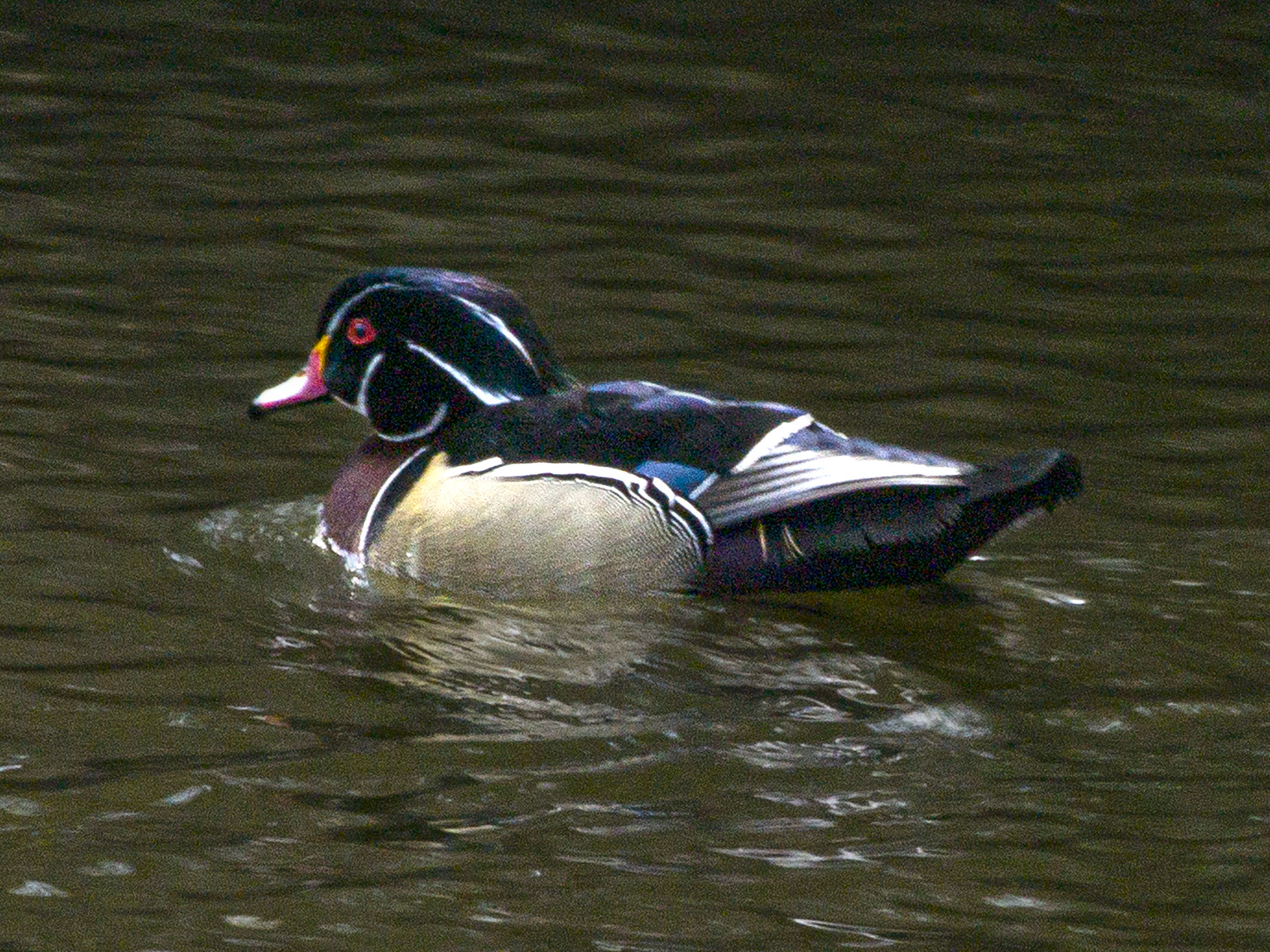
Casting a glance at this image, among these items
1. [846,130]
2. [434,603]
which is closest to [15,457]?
[434,603]

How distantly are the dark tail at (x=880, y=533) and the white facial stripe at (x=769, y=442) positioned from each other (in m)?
0.17

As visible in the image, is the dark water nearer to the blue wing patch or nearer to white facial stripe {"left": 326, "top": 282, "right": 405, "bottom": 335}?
the blue wing patch

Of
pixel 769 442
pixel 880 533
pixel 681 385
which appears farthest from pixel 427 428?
pixel 681 385

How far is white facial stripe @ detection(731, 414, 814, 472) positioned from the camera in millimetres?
7125

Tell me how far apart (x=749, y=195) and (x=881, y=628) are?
5.13 m

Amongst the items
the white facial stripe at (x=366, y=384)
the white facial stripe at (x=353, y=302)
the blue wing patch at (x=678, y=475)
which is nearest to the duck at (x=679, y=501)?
the blue wing patch at (x=678, y=475)

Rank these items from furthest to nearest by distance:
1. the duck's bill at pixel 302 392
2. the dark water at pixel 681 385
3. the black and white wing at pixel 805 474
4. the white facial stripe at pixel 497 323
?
the duck's bill at pixel 302 392, the white facial stripe at pixel 497 323, the black and white wing at pixel 805 474, the dark water at pixel 681 385

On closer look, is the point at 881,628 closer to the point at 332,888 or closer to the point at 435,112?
the point at 332,888

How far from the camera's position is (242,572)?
7.50 meters

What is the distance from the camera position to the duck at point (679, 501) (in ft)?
23.0

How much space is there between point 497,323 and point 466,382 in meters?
0.21

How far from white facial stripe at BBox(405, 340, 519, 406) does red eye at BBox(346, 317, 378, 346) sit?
4.8 inches

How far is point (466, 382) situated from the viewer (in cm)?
778

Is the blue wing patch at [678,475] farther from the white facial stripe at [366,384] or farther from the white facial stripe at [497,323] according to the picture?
the white facial stripe at [366,384]
